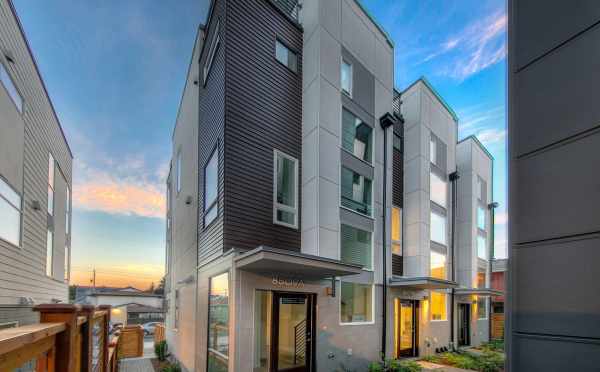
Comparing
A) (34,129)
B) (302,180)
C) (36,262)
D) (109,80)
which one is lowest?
(36,262)

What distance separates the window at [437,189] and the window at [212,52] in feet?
30.6

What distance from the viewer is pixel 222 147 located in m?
7.63

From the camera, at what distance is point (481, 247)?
18156mm

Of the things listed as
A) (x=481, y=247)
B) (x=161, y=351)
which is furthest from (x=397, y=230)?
(x=161, y=351)

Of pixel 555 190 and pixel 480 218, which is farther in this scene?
pixel 480 218

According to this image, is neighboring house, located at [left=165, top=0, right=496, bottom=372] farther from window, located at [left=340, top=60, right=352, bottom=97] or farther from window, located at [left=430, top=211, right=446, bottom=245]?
window, located at [left=430, top=211, right=446, bottom=245]

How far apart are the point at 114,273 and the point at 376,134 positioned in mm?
52437

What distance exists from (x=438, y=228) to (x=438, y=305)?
10.2 feet

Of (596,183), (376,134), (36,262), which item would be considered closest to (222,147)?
(376,134)

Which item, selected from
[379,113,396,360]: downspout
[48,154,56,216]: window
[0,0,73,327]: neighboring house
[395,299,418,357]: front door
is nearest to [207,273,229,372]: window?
[0,0,73,327]: neighboring house

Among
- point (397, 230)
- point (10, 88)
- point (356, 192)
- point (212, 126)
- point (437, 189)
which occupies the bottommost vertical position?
point (397, 230)

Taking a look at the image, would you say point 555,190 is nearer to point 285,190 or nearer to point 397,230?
point 285,190

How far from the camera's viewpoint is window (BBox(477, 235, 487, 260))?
58.4 feet

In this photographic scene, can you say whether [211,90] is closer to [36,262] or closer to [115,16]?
[115,16]
